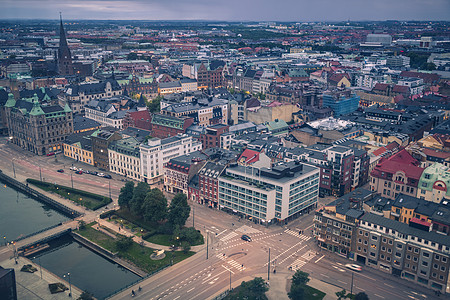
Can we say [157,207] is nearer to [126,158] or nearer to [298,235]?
[298,235]

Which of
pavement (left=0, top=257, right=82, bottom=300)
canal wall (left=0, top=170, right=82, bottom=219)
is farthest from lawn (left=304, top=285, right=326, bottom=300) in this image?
canal wall (left=0, top=170, right=82, bottom=219)

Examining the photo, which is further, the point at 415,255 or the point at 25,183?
the point at 25,183

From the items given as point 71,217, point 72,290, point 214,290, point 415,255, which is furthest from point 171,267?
point 415,255

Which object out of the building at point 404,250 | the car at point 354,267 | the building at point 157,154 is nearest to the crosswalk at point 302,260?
the car at point 354,267

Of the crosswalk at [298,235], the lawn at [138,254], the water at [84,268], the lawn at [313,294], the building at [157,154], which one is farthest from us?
the building at [157,154]

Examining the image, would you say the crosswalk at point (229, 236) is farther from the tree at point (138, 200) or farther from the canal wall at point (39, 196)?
the canal wall at point (39, 196)

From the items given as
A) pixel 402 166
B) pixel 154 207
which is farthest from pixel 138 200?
pixel 402 166

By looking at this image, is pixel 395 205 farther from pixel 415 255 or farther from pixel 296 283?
pixel 296 283
